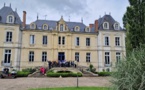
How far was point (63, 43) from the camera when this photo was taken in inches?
1208

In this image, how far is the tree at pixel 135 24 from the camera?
1148 centimetres

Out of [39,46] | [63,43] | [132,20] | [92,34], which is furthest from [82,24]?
[132,20]

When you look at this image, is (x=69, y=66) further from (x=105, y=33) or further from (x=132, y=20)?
(x=132, y=20)

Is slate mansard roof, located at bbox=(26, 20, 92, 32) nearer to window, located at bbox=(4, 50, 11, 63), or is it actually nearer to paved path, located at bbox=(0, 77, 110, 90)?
window, located at bbox=(4, 50, 11, 63)

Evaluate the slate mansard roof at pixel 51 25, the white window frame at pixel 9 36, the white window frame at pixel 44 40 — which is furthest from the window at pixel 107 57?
the white window frame at pixel 9 36

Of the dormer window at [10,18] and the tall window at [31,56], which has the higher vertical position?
the dormer window at [10,18]

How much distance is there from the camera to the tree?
37.7 ft

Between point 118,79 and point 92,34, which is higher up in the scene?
point 92,34

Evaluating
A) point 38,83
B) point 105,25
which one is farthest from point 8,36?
point 105,25

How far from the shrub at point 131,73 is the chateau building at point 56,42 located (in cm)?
2374

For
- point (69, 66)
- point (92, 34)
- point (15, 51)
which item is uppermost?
point (92, 34)

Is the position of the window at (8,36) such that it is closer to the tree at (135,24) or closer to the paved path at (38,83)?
the paved path at (38,83)

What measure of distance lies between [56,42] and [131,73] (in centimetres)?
2616

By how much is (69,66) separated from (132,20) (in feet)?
56.9
